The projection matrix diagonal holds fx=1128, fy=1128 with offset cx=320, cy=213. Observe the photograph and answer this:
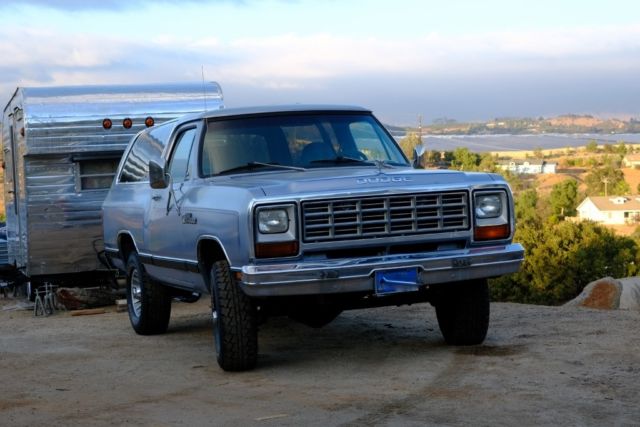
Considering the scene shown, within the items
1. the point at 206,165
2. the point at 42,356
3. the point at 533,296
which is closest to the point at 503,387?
the point at 206,165

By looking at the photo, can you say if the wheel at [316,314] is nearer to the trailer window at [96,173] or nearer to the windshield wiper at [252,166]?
the windshield wiper at [252,166]

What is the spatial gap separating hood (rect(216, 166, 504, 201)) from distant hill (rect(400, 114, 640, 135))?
99.2 m

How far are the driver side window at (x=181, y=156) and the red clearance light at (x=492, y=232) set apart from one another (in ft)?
8.20

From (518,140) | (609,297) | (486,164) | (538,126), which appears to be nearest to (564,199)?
(486,164)

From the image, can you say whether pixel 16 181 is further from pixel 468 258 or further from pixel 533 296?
pixel 533 296

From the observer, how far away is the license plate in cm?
754

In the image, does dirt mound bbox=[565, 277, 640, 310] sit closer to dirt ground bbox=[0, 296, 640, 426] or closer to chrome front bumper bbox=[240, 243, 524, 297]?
dirt ground bbox=[0, 296, 640, 426]

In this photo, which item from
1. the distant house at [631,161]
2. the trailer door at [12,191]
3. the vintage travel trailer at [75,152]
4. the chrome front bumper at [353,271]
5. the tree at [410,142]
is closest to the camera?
the chrome front bumper at [353,271]

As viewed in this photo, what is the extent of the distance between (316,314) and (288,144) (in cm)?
151

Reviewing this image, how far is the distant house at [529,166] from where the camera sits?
142m

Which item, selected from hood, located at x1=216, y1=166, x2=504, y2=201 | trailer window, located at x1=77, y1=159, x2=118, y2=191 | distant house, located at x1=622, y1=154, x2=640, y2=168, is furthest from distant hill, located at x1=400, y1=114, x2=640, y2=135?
hood, located at x1=216, y1=166, x2=504, y2=201

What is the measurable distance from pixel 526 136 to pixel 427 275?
137943mm

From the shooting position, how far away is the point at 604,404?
643cm

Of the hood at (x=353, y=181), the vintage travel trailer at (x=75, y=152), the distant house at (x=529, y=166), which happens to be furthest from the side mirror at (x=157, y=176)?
the distant house at (x=529, y=166)
